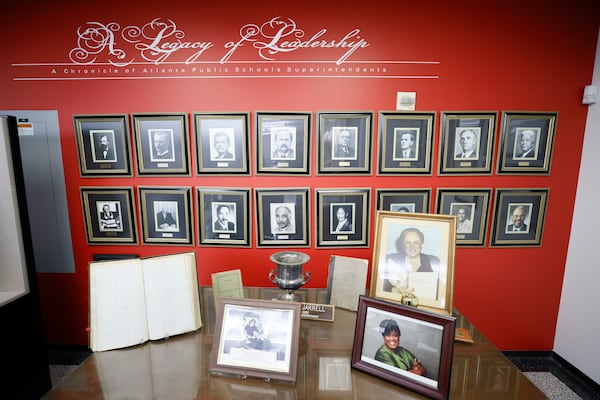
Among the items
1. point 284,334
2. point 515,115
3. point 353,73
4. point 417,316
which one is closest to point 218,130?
point 353,73

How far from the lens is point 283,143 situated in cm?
195

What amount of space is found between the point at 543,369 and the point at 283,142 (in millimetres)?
2697

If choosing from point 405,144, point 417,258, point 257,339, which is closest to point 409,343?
point 417,258

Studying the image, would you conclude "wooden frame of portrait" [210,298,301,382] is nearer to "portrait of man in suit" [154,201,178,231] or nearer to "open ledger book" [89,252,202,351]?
"open ledger book" [89,252,202,351]

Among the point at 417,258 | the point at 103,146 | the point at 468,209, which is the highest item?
the point at 103,146

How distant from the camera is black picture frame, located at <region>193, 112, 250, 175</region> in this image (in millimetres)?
1927

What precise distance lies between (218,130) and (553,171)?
244 cm

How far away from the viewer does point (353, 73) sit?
74.4 inches

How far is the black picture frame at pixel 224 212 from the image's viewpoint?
202 centimetres

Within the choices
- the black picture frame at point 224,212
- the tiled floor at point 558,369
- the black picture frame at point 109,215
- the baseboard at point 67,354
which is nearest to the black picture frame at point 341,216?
the black picture frame at point 224,212

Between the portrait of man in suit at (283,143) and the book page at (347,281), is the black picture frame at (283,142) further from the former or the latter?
the book page at (347,281)

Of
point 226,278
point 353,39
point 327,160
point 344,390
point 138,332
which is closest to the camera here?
point 344,390

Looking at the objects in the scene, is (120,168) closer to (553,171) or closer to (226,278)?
(226,278)

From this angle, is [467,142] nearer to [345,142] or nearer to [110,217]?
[345,142]
